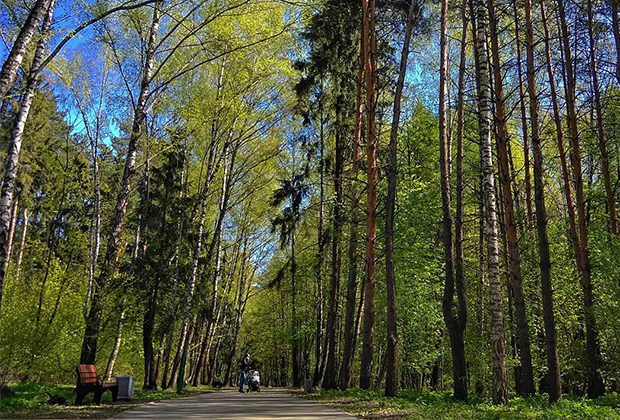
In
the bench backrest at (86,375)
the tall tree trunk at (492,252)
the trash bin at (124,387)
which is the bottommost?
the trash bin at (124,387)

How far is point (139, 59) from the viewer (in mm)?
15781

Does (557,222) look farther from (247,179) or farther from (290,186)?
(247,179)

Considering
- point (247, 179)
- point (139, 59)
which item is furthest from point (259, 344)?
point (139, 59)

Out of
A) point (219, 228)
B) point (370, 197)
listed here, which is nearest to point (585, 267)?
point (370, 197)

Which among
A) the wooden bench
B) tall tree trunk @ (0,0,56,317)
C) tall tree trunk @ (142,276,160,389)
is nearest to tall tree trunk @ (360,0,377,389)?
the wooden bench

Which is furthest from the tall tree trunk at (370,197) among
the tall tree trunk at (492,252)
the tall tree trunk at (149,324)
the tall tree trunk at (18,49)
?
the tall tree trunk at (18,49)

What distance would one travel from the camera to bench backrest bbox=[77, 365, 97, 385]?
10.3m

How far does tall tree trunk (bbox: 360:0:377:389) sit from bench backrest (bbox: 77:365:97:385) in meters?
6.95

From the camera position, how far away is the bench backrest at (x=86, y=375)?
33.7 feet

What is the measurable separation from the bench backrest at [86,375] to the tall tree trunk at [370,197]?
695 cm

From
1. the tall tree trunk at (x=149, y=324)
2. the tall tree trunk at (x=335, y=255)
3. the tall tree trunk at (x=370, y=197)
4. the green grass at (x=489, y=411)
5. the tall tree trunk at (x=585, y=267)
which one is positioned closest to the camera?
the green grass at (x=489, y=411)

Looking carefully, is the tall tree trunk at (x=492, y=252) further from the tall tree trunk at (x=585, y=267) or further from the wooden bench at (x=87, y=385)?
the wooden bench at (x=87, y=385)

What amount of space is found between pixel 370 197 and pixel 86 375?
849 cm

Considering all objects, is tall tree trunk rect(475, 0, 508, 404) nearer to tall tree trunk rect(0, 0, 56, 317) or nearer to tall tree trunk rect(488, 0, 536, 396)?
tall tree trunk rect(488, 0, 536, 396)
